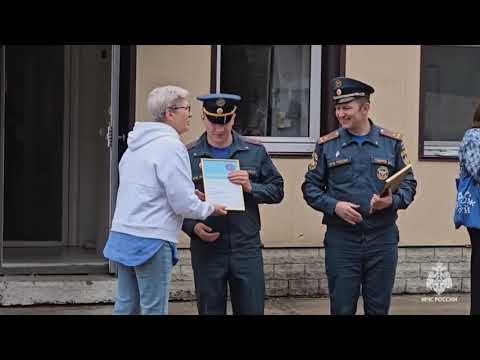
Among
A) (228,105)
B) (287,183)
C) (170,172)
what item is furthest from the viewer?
(287,183)

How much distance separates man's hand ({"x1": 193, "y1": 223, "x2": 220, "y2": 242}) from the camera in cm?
573

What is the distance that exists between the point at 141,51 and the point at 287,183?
170 cm

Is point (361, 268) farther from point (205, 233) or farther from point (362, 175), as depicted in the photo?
point (205, 233)

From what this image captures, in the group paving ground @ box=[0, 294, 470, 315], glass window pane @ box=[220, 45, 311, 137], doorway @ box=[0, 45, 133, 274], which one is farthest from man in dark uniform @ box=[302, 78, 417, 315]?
doorway @ box=[0, 45, 133, 274]

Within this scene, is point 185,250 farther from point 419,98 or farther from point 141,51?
point 419,98

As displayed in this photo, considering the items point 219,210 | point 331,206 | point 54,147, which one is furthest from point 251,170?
point 54,147

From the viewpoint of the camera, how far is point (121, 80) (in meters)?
8.00

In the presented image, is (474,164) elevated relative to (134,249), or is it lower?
elevated

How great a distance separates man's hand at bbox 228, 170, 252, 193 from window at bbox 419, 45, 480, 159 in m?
3.23

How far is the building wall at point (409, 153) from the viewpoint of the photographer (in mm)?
8078

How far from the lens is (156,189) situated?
17.8 feet

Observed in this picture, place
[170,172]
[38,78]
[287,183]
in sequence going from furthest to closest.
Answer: [38,78] → [287,183] → [170,172]

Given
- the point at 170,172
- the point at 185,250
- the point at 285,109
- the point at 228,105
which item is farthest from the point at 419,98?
the point at 170,172

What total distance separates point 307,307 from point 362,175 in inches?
96.3
